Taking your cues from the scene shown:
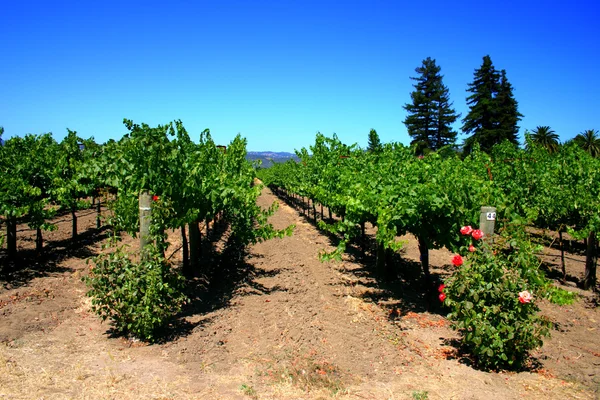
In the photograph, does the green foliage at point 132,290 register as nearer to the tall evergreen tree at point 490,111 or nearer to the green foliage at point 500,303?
the green foliage at point 500,303

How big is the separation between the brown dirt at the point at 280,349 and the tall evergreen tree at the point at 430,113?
38165 millimetres

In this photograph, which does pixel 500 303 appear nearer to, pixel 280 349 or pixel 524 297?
pixel 524 297

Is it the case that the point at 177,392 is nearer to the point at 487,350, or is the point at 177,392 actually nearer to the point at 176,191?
the point at 176,191

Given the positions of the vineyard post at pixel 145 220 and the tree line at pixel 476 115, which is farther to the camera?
the tree line at pixel 476 115

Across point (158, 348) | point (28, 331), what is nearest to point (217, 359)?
point (158, 348)

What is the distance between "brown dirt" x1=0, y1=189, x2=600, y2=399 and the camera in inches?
163

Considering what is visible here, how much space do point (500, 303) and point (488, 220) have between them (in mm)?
1040

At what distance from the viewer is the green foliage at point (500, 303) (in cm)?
446

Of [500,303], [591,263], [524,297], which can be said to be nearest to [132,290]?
[500,303]

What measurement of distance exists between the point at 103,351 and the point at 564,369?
5.70m

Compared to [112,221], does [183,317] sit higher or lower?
lower

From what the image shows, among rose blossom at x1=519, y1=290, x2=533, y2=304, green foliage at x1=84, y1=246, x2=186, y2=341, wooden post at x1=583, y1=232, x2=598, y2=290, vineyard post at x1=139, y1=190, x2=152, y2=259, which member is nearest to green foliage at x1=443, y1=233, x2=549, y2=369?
rose blossom at x1=519, y1=290, x2=533, y2=304

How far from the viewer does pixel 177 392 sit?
399 cm

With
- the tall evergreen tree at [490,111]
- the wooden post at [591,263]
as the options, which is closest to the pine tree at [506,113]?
the tall evergreen tree at [490,111]
